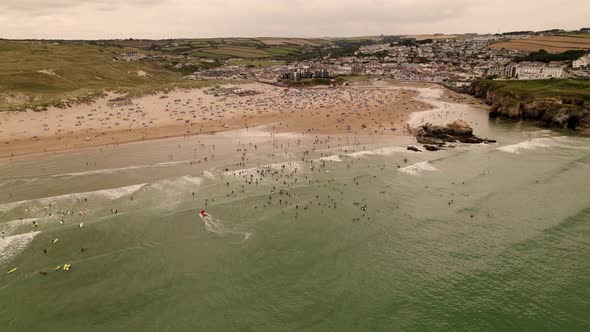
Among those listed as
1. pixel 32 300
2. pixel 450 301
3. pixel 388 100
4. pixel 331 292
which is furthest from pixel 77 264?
pixel 388 100

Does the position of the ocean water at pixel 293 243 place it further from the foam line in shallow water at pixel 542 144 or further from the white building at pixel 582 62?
the white building at pixel 582 62

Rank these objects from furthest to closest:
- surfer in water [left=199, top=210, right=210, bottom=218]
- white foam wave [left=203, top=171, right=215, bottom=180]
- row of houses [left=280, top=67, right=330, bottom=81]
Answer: row of houses [left=280, top=67, right=330, bottom=81]
white foam wave [left=203, top=171, right=215, bottom=180]
surfer in water [left=199, top=210, right=210, bottom=218]

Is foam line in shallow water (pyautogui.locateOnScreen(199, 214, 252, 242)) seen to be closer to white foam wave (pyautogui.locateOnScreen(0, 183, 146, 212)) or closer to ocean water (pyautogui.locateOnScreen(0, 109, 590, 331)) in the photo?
ocean water (pyautogui.locateOnScreen(0, 109, 590, 331))

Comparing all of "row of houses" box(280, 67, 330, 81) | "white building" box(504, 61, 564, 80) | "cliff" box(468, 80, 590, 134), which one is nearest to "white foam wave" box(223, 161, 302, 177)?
"cliff" box(468, 80, 590, 134)

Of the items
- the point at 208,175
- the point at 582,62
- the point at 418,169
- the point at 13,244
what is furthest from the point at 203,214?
the point at 582,62

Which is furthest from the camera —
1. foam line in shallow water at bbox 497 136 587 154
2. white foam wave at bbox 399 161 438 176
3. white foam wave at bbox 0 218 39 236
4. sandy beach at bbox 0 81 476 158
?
sandy beach at bbox 0 81 476 158

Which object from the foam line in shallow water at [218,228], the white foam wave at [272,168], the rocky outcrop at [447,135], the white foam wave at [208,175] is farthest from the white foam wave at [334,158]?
the foam line in shallow water at [218,228]

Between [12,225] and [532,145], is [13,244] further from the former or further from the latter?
[532,145]
